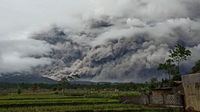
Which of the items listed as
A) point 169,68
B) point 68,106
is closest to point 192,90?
point 68,106

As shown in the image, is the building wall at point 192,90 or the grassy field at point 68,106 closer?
the building wall at point 192,90

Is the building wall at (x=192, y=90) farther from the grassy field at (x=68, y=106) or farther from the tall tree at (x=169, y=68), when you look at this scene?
the tall tree at (x=169, y=68)

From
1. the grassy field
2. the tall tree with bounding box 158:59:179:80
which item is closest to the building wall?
the grassy field

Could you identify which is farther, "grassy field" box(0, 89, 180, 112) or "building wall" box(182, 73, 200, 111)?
"grassy field" box(0, 89, 180, 112)

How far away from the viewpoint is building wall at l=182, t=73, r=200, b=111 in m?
32.5

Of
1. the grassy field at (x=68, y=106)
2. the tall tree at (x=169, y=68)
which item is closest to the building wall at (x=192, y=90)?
the grassy field at (x=68, y=106)

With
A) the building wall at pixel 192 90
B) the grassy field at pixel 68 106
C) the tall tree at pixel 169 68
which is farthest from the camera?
the tall tree at pixel 169 68

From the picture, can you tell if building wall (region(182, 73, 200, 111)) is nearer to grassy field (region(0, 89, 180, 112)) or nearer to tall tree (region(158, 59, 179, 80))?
grassy field (region(0, 89, 180, 112))

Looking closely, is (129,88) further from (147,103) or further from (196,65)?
(147,103)

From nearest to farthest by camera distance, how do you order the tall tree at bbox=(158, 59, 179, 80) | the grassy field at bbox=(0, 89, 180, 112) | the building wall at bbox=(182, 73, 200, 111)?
the building wall at bbox=(182, 73, 200, 111), the grassy field at bbox=(0, 89, 180, 112), the tall tree at bbox=(158, 59, 179, 80)

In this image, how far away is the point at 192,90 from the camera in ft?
110

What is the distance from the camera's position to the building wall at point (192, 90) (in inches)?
1279

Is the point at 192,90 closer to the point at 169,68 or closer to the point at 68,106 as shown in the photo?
the point at 68,106

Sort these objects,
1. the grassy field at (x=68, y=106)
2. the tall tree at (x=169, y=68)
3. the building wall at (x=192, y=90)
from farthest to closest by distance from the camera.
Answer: the tall tree at (x=169, y=68) < the grassy field at (x=68, y=106) < the building wall at (x=192, y=90)
